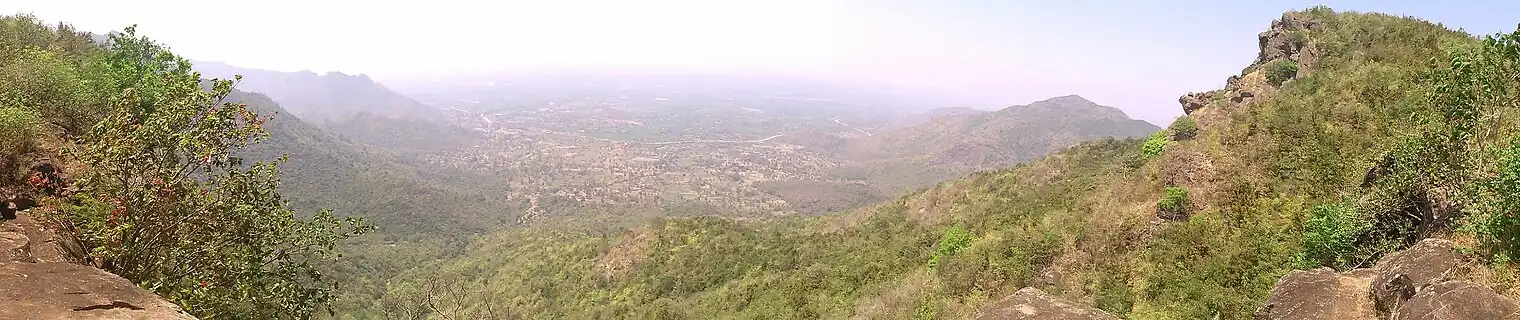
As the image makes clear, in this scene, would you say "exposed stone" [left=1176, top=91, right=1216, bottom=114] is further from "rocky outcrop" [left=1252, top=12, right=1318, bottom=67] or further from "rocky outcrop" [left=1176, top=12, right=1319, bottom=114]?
"rocky outcrop" [left=1252, top=12, right=1318, bottom=67]

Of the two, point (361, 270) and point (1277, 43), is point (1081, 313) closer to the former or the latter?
point (1277, 43)

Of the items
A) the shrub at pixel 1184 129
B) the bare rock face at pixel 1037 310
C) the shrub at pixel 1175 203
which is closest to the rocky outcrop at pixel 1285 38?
the shrub at pixel 1184 129

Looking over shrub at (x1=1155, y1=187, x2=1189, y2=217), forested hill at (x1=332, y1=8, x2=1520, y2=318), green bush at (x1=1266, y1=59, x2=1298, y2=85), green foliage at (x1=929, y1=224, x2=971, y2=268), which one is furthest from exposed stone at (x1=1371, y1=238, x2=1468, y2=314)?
green bush at (x1=1266, y1=59, x2=1298, y2=85)

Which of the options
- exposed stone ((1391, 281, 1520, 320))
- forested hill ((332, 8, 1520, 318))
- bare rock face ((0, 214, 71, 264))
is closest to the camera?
exposed stone ((1391, 281, 1520, 320))

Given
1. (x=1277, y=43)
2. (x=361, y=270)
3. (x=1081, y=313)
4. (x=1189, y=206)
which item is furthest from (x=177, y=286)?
(x=361, y=270)

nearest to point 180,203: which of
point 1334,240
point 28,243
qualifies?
point 28,243

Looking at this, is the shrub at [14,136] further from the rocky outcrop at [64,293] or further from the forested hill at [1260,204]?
the forested hill at [1260,204]

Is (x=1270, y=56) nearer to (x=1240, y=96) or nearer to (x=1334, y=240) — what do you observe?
(x=1240, y=96)
